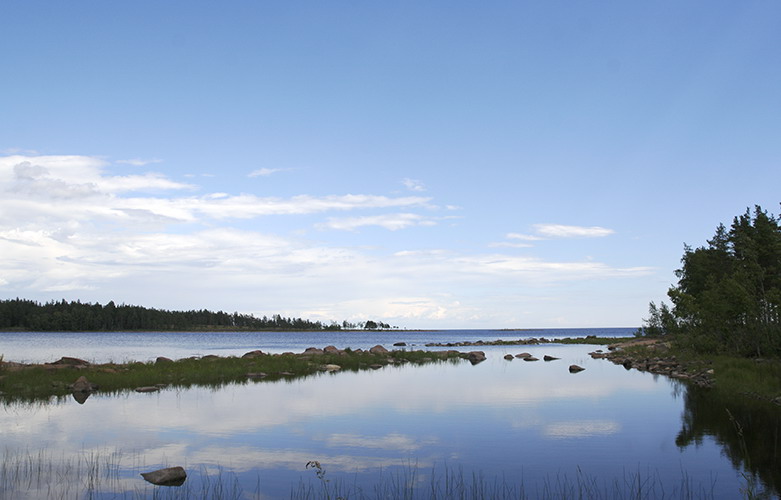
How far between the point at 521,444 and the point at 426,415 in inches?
303

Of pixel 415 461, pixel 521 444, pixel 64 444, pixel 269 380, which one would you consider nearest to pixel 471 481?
pixel 415 461

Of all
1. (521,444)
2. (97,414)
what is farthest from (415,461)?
(97,414)

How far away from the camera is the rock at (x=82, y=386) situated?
34.5m

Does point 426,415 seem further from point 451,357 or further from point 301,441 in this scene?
point 451,357

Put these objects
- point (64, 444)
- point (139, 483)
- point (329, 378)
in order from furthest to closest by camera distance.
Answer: point (329, 378), point (64, 444), point (139, 483)

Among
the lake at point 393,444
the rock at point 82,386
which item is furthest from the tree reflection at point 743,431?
the rock at point 82,386

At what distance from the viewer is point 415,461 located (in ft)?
61.0

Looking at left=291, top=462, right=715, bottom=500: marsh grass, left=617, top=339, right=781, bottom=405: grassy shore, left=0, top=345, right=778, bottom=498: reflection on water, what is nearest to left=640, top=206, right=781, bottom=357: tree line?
left=617, top=339, right=781, bottom=405: grassy shore

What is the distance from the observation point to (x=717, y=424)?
2495 centimetres

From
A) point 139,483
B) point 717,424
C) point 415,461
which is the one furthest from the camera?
point 717,424

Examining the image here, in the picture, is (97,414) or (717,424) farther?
(97,414)

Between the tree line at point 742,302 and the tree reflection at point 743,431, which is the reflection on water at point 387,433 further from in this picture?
the tree line at point 742,302

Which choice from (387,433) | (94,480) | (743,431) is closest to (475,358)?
(387,433)

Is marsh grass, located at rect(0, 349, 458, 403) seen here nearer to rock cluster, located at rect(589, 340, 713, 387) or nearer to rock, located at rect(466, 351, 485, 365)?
rock, located at rect(466, 351, 485, 365)
